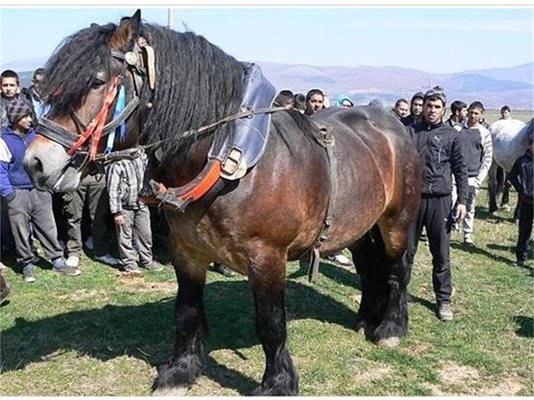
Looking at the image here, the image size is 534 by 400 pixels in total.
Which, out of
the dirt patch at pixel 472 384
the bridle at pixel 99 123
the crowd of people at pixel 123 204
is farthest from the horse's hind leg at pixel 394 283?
the bridle at pixel 99 123

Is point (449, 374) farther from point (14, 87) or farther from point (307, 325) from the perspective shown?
point (14, 87)

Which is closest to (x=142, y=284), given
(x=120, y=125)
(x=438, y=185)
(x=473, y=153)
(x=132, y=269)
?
(x=132, y=269)

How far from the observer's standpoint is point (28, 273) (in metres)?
5.98

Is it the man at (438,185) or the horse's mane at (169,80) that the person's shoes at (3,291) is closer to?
the horse's mane at (169,80)

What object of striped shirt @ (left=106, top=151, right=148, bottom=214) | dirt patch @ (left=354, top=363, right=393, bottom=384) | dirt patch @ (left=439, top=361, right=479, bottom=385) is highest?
striped shirt @ (left=106, top=151, right=148, bottom=214)

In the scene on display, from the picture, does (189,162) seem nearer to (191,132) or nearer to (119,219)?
(191,132)

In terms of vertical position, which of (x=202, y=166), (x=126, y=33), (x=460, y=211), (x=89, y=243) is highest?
(x=126, y=33)

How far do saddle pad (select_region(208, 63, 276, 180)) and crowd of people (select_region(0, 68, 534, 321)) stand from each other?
150 centimetres

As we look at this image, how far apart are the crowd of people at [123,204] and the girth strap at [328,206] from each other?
1441 mm

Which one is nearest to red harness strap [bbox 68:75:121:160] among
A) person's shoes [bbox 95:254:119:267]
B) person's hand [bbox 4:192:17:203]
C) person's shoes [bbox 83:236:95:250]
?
person's hand [bbox 4:192:17:203]

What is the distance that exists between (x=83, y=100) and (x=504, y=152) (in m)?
9.35

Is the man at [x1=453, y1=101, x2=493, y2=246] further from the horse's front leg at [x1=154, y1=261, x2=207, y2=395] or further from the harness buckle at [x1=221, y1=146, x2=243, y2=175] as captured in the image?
the harness buckle at [x1=221, y1=146, x2=243, y2=175]

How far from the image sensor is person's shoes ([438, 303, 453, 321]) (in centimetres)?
525

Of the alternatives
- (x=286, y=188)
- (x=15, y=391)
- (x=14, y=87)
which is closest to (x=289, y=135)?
(x=286, y=188)
